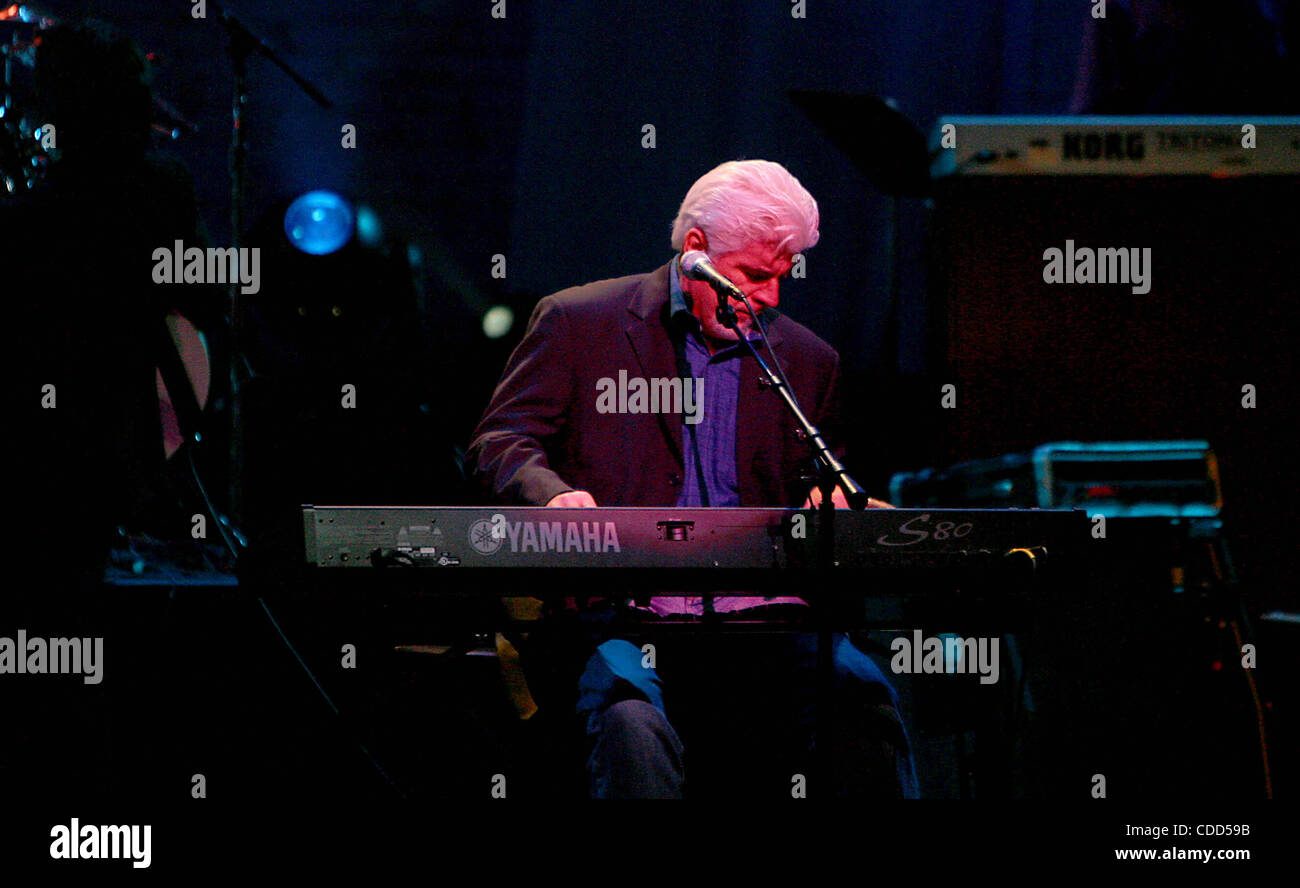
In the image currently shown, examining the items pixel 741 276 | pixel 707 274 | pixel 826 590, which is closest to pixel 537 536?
pixel 826 590

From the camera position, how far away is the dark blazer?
2.60 metres

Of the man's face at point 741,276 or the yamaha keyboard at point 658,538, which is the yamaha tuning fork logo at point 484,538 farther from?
the man's face at point 741,276

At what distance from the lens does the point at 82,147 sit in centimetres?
254

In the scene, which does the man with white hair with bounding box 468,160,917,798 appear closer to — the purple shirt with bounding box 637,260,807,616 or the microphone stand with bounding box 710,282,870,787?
the purple shirt with bounding box 637,260,807,616

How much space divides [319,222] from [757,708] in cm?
192

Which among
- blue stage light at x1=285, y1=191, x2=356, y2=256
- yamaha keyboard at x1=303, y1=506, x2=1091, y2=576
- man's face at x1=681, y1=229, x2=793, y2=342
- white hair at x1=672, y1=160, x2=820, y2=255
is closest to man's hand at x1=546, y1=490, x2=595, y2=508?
yamaha keyboard at x1=303, y1=506, x2=1091, y2=576

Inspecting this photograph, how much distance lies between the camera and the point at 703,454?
269 centimetres

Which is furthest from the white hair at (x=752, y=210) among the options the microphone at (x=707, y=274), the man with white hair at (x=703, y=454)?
the microphone at (x=707, y=274)

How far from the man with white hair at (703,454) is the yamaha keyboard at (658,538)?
0.25 metres

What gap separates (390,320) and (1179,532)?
221 cm

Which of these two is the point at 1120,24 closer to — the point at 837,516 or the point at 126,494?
the point at 837,516

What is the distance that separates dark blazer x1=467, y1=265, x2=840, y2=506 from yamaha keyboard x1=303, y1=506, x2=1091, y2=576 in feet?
1.96

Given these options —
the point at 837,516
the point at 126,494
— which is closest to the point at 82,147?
the point at 126,494

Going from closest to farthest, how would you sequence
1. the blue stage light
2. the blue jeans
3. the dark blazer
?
the blue jeans, the dark blazer, the blue stage light
